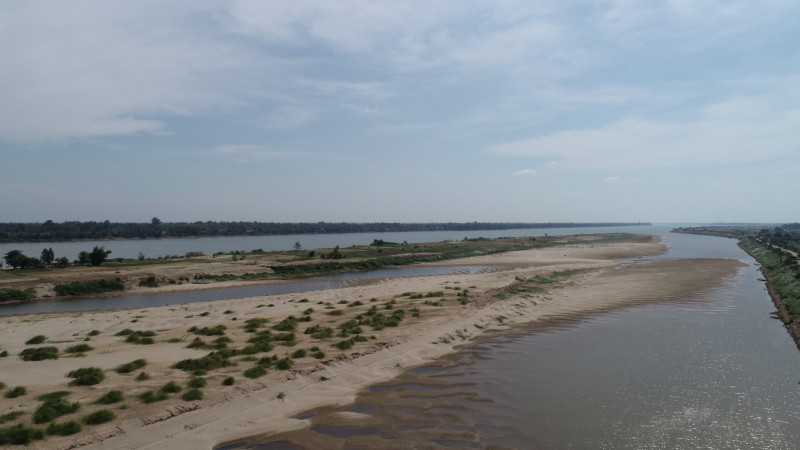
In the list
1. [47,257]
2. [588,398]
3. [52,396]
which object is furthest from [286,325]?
[47,257]

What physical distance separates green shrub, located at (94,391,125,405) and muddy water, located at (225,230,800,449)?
3.94 metres

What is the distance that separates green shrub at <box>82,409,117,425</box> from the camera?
10.2 m

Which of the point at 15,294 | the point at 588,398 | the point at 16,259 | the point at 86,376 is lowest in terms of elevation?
the point at 15,294

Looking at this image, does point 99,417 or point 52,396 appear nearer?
point 99,417

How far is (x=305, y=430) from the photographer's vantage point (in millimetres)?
10781

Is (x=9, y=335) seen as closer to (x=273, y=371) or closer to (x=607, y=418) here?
(x=273, y=371)

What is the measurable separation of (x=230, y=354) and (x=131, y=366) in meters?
3.02

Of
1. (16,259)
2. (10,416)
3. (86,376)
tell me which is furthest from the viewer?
(16,259)

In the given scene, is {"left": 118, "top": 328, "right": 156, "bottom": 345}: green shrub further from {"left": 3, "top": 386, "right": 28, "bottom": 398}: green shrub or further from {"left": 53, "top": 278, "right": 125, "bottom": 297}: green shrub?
{"left": 53, "top": 278, "right": 125, "bottom": 297}: green shrub

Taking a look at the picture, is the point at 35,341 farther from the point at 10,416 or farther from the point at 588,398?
the point at 588,398

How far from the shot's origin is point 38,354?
1505cm

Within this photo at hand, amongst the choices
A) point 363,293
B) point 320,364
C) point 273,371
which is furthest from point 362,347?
point 363,293

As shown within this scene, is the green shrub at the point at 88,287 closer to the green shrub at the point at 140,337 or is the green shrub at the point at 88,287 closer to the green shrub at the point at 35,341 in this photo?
the green shrub at the point at 35,341

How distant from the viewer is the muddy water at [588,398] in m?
10.4
